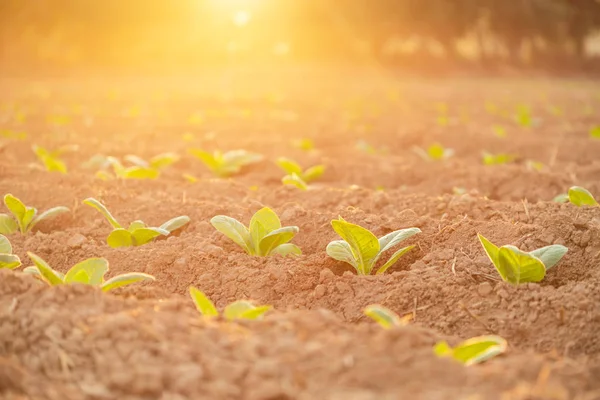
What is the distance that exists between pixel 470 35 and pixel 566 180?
29069 millimetres

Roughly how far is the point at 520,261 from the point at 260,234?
0.99m

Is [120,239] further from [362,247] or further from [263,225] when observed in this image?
[362,247]

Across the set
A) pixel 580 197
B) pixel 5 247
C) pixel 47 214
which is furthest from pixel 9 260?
pixel 580 197

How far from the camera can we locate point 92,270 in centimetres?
213

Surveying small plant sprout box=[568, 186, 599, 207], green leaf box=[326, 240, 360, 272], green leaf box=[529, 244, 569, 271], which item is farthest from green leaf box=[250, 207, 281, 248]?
small plant sprout box=[568, 186, 599, 207]

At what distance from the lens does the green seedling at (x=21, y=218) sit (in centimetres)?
298

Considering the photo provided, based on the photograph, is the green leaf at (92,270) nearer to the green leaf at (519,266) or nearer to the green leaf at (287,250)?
the green leaf at (287,250)

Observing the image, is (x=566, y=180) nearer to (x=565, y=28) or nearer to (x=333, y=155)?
(x=333, y=155)

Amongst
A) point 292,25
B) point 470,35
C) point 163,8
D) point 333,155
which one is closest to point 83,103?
point 333,155

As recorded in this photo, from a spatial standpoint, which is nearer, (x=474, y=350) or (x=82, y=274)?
(x=474, y=350)

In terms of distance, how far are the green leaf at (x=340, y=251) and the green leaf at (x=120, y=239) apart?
0.91m

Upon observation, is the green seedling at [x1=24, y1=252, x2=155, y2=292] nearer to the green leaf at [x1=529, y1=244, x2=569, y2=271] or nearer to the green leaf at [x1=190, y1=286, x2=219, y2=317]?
the green leaf at [x1=190, y1=286, x2=219, y2=317]

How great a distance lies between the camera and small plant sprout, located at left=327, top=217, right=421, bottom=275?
238 centimetres

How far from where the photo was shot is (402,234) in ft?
8.07
